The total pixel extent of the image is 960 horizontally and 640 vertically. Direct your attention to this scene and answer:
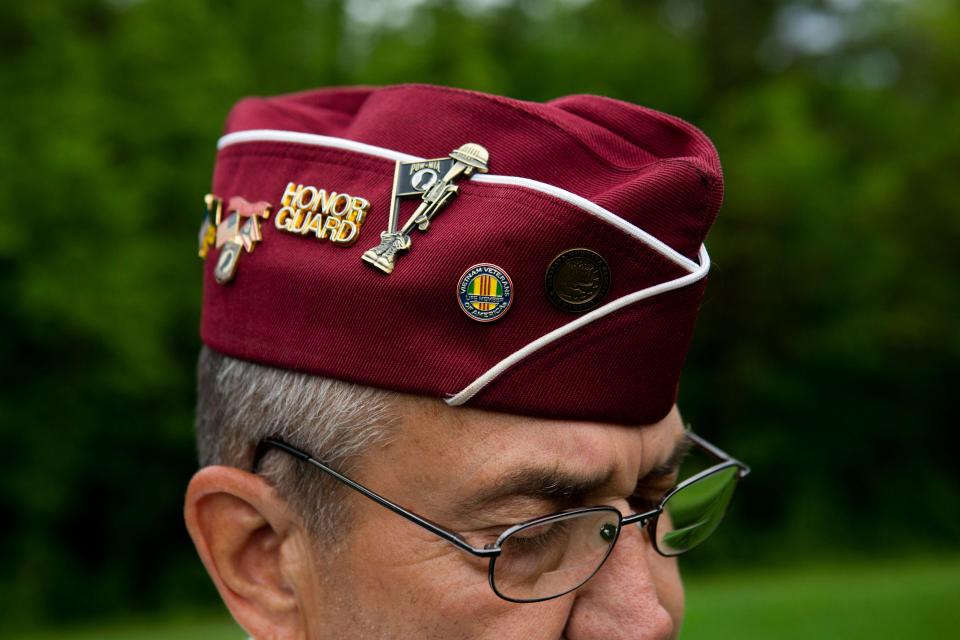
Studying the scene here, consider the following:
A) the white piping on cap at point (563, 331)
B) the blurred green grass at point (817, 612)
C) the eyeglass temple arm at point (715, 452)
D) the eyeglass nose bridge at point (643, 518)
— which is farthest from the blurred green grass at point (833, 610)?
the white piping on cap at point (563, 331)

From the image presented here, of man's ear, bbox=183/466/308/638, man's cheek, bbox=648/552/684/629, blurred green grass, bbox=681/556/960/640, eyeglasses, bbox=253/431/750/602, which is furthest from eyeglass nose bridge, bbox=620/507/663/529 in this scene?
blurred green grass, bbox=681/556/960/640

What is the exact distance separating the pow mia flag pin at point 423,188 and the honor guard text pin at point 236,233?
0.25 metres

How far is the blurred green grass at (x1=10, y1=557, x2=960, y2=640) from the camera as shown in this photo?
7867 millimetres

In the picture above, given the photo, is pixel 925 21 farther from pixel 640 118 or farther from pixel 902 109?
pixel 640 118

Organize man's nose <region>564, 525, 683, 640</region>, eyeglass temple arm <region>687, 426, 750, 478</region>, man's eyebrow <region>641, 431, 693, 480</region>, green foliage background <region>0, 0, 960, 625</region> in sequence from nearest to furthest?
man's nose <region>564, 525, 683, 640</region>, man's eyebrow <region>641, 431, 693, 480</region>, eyeglass temple arm <region>687, 426, 750, 478</region>, green foliage background <region>0, 0, 960, 625</region>

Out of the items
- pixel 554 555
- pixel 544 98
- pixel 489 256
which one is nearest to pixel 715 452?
pixel 554 555

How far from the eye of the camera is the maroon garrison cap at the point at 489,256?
1591 mm

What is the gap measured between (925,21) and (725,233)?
22.0ft

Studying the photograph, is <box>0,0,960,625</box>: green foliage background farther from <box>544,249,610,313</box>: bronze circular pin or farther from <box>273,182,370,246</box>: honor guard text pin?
<box>544,249,610,313</box>: bronze circular pin

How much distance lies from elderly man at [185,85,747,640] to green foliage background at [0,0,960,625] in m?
11.2

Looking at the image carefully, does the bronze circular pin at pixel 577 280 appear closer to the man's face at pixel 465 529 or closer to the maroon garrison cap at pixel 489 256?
the maroon garrison cap at pixel 489 256

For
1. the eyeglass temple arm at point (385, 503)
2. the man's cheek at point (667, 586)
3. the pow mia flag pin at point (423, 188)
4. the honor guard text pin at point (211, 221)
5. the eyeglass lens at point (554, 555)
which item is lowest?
the man's cheek at point (667, 586)

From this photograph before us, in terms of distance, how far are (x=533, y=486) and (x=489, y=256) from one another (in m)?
0.34

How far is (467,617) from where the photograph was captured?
1644 mm
